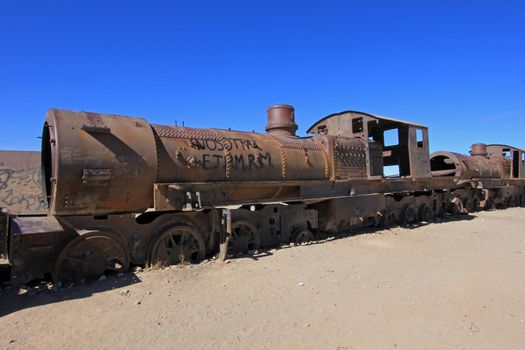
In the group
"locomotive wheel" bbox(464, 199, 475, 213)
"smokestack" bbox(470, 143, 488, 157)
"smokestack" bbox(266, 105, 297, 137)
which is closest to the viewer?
"smokestack" bbox(266, 105, 297, 137)

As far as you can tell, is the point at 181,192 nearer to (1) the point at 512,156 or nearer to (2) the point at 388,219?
(2) the point at 388,219

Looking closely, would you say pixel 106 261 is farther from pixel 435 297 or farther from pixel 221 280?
pixel 435 297

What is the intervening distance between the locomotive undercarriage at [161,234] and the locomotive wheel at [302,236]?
25 millimetres

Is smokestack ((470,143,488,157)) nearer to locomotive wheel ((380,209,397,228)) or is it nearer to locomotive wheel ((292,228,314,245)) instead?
locomotive wheel ((380,209,397,228))

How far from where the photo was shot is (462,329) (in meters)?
4.25

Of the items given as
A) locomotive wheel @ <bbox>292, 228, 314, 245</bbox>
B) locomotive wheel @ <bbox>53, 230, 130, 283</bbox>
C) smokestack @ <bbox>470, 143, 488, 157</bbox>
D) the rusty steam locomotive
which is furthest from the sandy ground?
smokestack @ <bbox>470, 143, 488, 157</bbox>

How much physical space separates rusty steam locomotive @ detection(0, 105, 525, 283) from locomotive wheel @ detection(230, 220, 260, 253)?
0.02 m

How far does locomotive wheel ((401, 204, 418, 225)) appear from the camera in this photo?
1295cm

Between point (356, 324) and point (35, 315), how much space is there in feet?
12.9

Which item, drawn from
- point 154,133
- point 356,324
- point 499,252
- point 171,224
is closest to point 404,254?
point 499,252

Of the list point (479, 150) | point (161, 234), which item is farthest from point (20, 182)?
point (479, 150)

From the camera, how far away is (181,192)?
22.5 ft

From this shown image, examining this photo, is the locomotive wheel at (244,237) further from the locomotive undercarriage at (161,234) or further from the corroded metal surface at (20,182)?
the corroded metal surface at (20,182)

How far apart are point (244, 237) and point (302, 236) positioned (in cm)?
184
